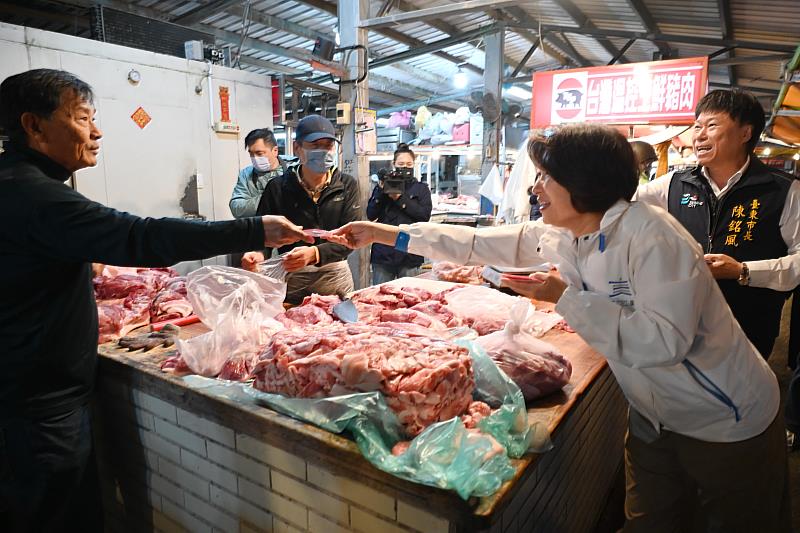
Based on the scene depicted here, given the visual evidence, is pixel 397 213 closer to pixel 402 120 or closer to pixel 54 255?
pixel 54 255

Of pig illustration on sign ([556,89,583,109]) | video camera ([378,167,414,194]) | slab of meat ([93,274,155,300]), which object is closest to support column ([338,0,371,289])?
video camera ([378,167,414,194])

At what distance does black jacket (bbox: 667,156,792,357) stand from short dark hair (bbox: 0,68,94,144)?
3.39m

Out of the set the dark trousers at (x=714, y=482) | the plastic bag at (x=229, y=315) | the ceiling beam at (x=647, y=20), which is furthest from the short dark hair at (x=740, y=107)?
the ceiling beam at (x=647, y=20)

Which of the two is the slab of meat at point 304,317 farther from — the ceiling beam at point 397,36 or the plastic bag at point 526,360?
the ceiling beam at point 397,36

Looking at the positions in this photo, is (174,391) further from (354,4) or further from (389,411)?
(354,4)

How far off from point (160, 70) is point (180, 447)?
198 inches

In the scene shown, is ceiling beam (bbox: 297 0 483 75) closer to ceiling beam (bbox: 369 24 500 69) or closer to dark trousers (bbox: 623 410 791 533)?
ceiling beam (bbox: 369 24 500 69)

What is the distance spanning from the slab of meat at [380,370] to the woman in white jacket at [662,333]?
17.7 inches

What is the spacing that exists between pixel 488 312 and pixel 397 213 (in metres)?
3.19

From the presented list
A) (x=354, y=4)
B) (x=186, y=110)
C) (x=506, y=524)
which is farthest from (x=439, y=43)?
(x=506, y=524)

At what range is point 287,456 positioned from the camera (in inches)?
72.0

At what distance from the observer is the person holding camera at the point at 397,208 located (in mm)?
5988

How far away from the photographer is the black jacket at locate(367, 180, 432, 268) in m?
6.01

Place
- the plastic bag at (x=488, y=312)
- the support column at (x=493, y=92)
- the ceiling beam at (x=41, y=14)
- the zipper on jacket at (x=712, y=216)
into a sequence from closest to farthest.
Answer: the plastic bag at (x=488, y=312) → the zipper on jacket at (x=712, y=216) → the ceiling beam at (x=41, y=14) → the support column at (x=493, y=92)
